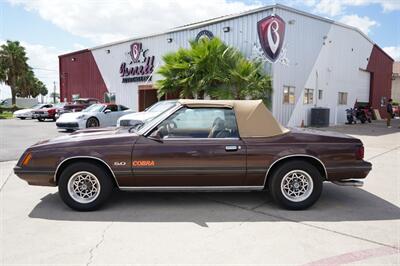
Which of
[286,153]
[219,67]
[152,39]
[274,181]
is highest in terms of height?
[152,39]

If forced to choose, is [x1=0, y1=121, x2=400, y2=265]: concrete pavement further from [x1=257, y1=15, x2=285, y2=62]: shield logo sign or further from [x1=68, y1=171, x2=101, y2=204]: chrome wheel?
[x1=257, y1=15, x2=285, y2=62]: shield logo sign

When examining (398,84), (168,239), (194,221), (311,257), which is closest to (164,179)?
(194,221)

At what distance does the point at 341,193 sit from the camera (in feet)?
18.5

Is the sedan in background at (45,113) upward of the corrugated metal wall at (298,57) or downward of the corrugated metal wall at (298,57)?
downward

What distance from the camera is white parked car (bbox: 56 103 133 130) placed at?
14.5m

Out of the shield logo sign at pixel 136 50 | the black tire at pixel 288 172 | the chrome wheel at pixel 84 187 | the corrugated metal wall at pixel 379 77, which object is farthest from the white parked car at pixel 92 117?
the corrugated metal wall at pixel 379 77

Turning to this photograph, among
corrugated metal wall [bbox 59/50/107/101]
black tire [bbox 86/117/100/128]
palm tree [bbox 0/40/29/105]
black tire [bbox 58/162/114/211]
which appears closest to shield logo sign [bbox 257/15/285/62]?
black tire [bbox 86/117/100/128]

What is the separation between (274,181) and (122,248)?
223 cm

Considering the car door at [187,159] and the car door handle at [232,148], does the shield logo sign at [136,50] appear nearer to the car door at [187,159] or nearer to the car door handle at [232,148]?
the car door at [187,159]

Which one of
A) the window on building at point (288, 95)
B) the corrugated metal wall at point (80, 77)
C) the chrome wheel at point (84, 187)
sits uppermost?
the corrugated metal wall at point (80, 77)

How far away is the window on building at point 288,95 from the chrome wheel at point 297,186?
517 inches

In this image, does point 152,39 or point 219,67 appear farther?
point 152,39

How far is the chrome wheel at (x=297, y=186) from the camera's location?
471 cm

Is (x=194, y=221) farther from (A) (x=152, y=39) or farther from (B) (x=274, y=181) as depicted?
(A) (x=152, y=39)
